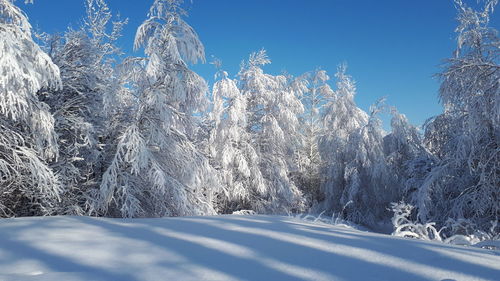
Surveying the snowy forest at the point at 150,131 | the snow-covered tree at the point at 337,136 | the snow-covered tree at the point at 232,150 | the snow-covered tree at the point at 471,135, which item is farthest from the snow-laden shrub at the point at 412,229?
the snow-covered tree at the point at 337,136

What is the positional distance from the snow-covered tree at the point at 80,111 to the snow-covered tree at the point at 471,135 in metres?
8.11

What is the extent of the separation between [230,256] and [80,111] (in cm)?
764

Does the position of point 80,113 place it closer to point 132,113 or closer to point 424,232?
point 132,113

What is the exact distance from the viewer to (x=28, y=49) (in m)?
5.91

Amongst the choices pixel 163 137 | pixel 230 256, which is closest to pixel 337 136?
pixel 163 137

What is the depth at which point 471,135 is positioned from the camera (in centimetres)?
775

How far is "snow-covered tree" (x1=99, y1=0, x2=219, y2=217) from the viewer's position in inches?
308

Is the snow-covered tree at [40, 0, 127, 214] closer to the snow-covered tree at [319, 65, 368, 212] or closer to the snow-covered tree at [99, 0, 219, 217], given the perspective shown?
A: the snow-covered tree at [99, 0, 219, 217]

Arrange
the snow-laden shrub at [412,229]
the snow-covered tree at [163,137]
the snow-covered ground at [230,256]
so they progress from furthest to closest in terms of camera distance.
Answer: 1. the snow-covered tree at [163,137]
2. the snow-laden shrub at [412,229]
3. the snow-covered ground at [230,256]

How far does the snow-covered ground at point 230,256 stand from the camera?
161 centimetres

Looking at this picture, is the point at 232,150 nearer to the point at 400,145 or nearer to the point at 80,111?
the point at 80,111

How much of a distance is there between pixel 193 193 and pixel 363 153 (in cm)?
838

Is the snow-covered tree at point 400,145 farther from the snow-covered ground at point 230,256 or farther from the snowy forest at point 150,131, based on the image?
the snow-covered ground at point 230,256

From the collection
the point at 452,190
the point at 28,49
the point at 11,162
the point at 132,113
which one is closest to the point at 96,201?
the point at 11,162
